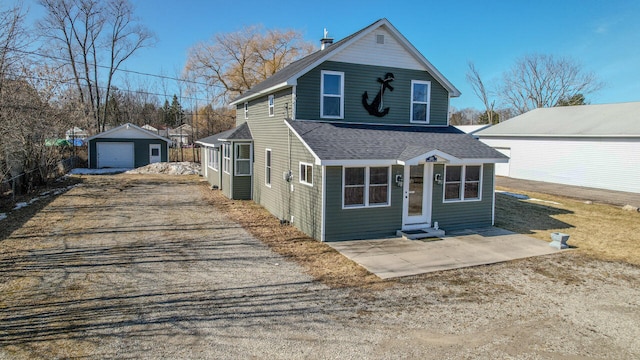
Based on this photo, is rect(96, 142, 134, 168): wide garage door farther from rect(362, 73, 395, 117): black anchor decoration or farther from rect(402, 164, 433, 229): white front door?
rect(402, 164, 433, 229): white front door

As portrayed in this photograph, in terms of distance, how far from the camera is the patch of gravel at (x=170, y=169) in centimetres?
2922

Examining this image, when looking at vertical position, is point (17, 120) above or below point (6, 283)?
above

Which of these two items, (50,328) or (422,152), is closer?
(50,328)

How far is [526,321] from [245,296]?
4789mm

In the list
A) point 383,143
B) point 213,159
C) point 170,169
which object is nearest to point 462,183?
point 383,143

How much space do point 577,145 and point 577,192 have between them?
12.6 ft

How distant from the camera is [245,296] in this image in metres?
7.18

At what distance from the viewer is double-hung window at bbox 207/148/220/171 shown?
68.6 feet

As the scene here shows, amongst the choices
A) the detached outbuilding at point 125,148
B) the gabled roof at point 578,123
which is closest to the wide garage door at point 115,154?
the detached outbuilding at point 125,148

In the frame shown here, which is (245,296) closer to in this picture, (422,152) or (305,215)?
(305,215)

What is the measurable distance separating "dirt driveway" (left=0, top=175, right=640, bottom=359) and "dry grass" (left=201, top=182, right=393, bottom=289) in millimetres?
345

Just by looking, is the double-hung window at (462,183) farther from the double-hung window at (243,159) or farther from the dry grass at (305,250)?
the double-hung window at (243,159)

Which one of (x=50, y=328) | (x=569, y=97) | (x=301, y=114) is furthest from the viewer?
(x=569, y=97)

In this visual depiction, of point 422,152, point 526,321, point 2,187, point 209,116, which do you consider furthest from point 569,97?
point 2,187
